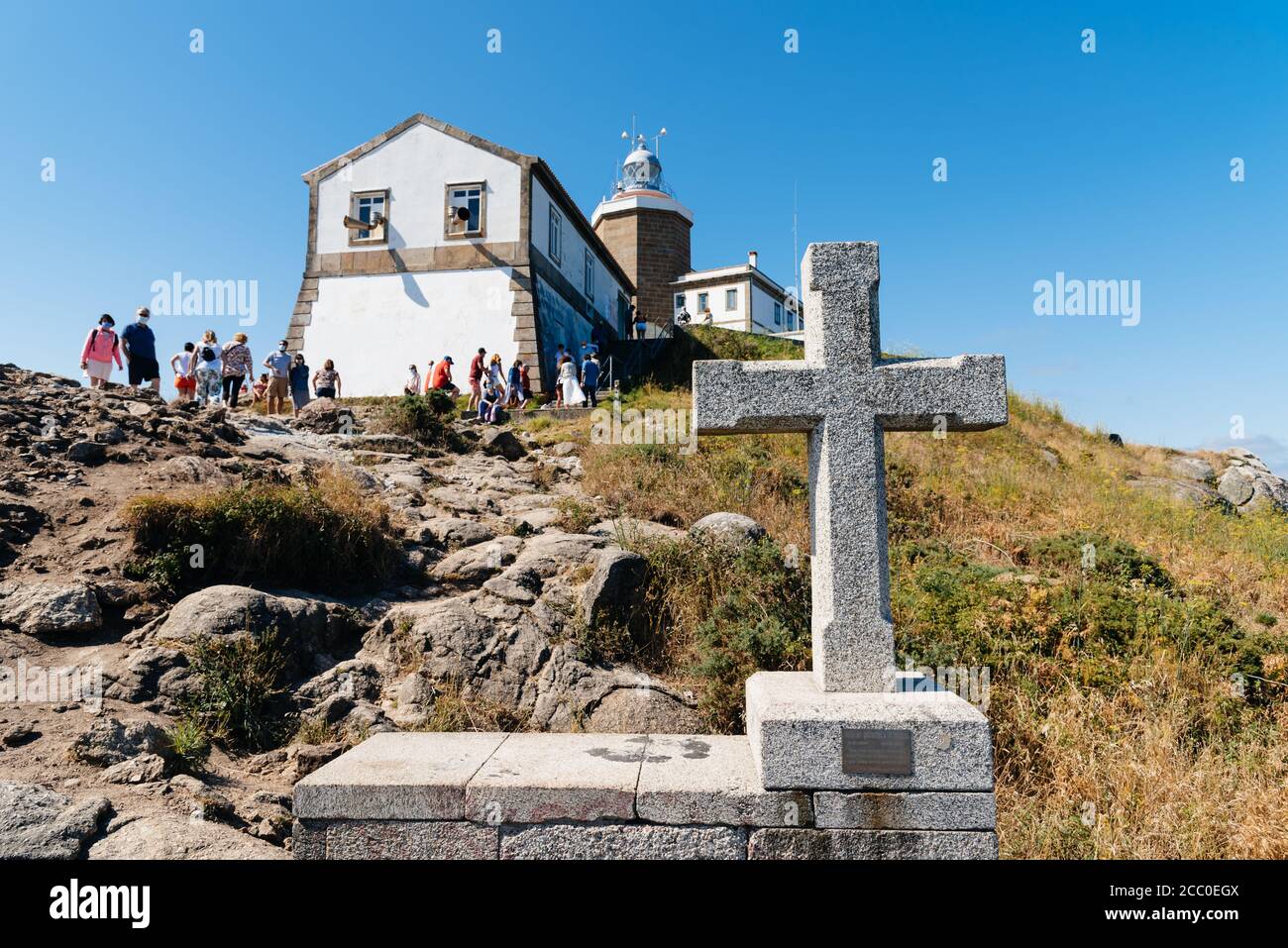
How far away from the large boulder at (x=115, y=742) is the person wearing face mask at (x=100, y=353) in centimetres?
961

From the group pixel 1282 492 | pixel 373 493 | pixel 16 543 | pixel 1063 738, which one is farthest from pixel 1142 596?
pixel 1282 492

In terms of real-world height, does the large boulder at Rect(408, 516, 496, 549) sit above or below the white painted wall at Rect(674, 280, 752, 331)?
below

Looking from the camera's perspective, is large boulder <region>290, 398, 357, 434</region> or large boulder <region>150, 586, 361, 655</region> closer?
large boulder <region>150, 586, 361, 655</region>

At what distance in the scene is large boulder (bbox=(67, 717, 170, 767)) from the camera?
3994 mm

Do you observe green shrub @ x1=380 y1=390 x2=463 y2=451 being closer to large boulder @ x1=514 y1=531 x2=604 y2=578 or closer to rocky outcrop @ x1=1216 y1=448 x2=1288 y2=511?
large boulder @ x1=514 y1=531 x2=604 y2=578

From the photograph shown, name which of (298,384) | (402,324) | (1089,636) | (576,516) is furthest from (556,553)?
(402,324)

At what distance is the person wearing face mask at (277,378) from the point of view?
49.3 feet

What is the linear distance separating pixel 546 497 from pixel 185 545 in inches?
162

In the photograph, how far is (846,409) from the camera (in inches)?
131

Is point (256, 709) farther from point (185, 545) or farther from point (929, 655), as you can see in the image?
point (929, 655)

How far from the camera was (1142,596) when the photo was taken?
18.9 ft

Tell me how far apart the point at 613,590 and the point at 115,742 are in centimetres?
326

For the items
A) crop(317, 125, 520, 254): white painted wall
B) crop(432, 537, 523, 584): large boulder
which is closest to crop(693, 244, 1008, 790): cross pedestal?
crop(432, 537, 523, 584): large boulder

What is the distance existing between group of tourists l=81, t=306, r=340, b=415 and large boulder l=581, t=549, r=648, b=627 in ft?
28.1
